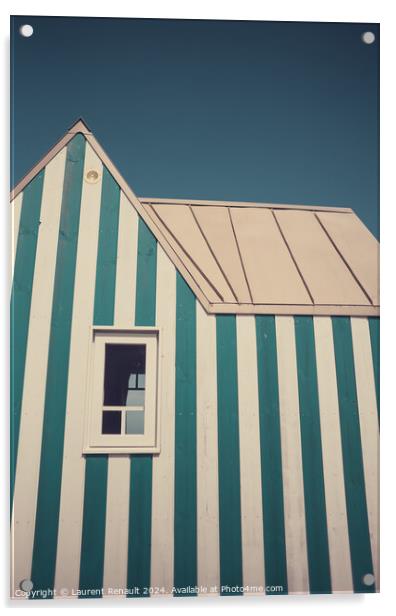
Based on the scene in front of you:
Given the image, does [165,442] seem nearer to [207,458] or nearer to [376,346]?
[207,458]

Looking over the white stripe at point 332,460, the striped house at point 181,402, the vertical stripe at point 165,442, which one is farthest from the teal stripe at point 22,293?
the white stripe at point 332,460

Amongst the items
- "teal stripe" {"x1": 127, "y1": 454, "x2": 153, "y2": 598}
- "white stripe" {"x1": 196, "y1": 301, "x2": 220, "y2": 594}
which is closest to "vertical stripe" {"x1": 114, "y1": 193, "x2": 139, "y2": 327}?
"white stripe" {"x1": 196, "y1": 301, "x2": 220, "y2": 594}

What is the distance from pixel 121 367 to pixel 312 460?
1.42 meters

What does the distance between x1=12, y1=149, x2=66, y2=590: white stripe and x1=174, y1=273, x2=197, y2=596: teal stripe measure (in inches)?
25.4

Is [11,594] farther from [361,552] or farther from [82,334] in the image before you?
[361,552]

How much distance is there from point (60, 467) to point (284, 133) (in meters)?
2.02

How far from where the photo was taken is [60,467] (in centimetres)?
214

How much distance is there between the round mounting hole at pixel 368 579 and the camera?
2.15 metres

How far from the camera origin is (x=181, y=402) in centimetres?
222

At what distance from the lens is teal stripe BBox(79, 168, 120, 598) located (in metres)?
2.07

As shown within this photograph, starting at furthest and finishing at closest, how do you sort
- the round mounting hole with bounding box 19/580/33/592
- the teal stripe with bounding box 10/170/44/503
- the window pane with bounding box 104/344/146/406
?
1. the window pane with bounding box 104/344/146/406
2. the teal stripe with bounding box 10/170/44/503
3. the round mounting hole with bounding box 19/580/33/592

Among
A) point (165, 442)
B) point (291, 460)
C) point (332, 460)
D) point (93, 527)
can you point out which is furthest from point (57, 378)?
point (332, 460)

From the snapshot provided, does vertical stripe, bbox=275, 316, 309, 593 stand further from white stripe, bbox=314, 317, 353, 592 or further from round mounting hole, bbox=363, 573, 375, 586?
round mounting hole, bbox=363, 573, 375, 586

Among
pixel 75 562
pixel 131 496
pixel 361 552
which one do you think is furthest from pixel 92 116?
pixel 361 552
